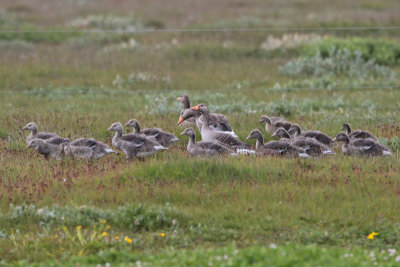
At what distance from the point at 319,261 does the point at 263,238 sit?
4.81 feet

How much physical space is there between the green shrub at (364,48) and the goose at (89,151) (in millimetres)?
16849

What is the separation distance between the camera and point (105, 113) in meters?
17.9

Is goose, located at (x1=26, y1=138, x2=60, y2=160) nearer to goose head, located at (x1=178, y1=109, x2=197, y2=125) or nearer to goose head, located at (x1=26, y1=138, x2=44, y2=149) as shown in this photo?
goose head, located at (x1=26, y1=138, x2=44, y2=149)

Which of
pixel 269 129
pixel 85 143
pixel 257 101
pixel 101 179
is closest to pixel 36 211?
pixel 101 179

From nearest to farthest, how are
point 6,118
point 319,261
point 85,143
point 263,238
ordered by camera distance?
point 319,261 < point 263,238 < point 85,143 < point 6,118

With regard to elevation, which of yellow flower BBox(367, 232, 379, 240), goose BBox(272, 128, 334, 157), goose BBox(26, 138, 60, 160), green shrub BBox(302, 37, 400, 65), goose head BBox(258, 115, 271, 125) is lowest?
yellow flower BBox(367, 232, 379, 240)

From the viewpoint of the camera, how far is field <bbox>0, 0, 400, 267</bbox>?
30.5 ft

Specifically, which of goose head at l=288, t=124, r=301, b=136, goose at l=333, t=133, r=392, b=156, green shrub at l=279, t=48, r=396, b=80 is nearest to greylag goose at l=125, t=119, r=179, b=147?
goose head at l=288, t=124, r=301, b=136

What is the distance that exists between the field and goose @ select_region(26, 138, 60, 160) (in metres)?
0.29

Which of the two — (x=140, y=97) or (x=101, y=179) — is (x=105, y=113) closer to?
(x=140, y=97)

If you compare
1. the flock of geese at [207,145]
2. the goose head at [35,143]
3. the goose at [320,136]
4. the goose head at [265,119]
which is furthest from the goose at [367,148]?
the goose head at [35,143]

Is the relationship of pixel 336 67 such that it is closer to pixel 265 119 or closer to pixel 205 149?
pixel 265 119

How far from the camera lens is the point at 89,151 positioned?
12828mm

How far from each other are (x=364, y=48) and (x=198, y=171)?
1897 cm
